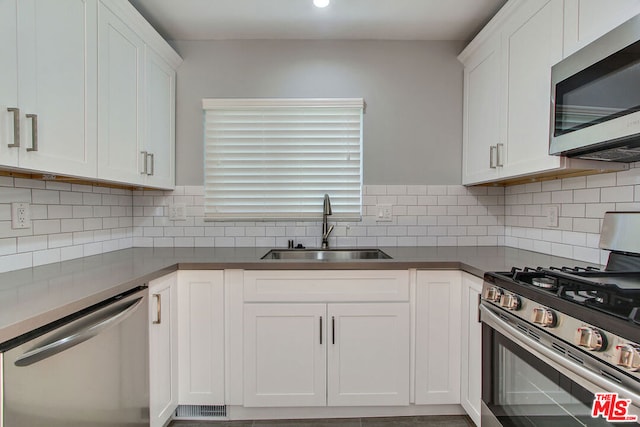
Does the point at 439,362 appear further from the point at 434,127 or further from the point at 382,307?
the point at 434,127

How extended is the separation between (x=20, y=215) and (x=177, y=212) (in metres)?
0.98

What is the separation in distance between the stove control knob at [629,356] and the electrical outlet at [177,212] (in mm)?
2381

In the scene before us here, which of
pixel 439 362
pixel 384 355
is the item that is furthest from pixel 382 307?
pixel 439 362

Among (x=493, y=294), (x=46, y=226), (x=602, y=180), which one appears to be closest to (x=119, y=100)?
(x=46, y=226)

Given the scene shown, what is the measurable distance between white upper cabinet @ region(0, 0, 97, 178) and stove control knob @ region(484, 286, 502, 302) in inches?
72.6

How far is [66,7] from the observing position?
136cm

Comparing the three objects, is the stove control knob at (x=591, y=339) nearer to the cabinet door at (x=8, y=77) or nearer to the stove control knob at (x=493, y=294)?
the stove control knob at (x=493, y=294)

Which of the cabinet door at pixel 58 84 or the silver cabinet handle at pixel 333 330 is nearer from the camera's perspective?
the cabinet door at pixel 58 84

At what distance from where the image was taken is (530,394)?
118cm

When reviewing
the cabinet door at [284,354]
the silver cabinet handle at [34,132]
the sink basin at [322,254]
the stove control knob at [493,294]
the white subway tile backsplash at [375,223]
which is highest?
the silver cabinet handle at [34,132]

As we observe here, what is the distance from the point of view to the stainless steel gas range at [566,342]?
0.83m

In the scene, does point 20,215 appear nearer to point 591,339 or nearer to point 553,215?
point 591,339

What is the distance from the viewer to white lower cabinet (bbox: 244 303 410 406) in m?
1.80

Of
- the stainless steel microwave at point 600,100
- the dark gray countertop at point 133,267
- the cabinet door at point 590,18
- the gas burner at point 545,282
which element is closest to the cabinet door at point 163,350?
the dark gray countertop at point 133,267
